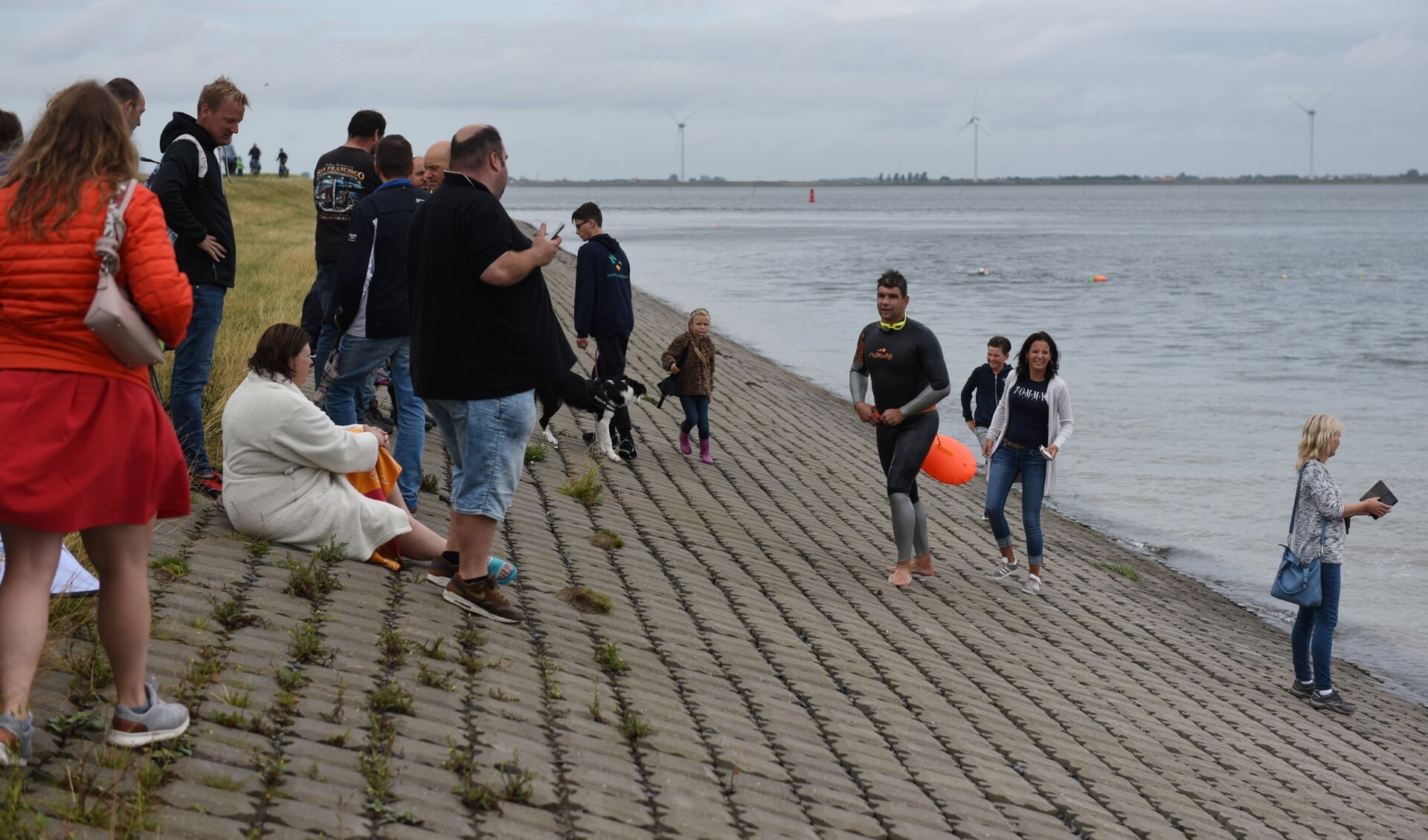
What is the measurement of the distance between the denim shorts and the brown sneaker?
1.14 ft

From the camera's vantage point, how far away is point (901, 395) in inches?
336

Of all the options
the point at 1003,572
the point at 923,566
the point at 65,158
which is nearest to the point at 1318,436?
the point at 1003,572

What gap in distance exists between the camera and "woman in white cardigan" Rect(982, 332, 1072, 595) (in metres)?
9.22

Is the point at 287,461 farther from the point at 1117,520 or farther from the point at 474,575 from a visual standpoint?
the point at 1117,520

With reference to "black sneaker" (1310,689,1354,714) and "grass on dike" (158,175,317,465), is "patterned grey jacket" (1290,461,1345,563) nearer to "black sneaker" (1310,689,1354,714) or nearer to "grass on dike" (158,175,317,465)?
"black sneaker" (1310,689,1354,714)

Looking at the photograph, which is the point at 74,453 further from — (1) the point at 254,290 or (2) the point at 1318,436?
(1) the point at 254,290

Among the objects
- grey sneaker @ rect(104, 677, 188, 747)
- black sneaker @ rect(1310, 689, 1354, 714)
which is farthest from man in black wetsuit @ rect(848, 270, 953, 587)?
grey sneaker @ rect(104, 677, 188, 747)

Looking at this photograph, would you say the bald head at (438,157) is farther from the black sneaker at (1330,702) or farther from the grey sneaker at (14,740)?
the black sneaker at (1330,702)

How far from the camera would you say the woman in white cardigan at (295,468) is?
5.92 metres

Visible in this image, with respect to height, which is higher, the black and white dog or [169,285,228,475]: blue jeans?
[169,285,228,475]: blue jeans

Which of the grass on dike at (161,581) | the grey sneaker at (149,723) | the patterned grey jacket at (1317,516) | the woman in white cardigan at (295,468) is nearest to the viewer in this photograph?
the grass on dike at (161,581)

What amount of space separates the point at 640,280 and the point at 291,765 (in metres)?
42.5

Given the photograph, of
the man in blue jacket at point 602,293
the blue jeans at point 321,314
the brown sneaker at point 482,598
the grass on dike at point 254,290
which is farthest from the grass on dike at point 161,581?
the man in blue jacket at point 602,293

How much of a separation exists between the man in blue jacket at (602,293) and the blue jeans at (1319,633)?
495 cm
